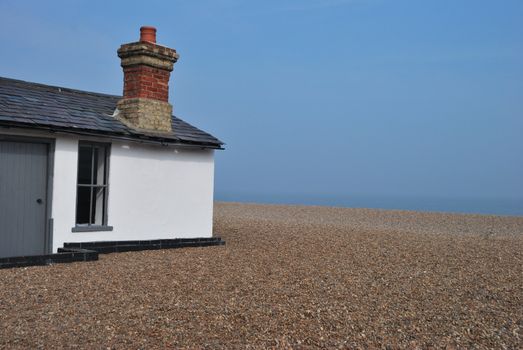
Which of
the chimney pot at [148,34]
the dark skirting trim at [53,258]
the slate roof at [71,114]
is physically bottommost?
the dark skirting trim at [53,258]

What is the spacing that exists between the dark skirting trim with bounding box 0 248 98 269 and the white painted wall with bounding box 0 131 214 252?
0.73m

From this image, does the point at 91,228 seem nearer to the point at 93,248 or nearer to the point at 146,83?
the point at 93,248

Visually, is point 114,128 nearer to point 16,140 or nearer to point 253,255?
point 16,140

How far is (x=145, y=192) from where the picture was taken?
42.5 ft

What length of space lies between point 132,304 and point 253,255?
16.3 feet

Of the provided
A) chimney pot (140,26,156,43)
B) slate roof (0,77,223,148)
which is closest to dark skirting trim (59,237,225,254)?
slate roof (0,77,223,148)

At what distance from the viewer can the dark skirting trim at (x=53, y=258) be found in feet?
32.2

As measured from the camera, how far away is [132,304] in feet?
24.5

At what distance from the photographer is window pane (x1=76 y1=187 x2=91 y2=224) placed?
12.3 m

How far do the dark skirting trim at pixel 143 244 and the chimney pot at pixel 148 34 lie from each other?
462cm

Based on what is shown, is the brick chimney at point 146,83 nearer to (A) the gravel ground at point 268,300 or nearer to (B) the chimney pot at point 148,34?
→ (B) the chimney pot at point 148,34

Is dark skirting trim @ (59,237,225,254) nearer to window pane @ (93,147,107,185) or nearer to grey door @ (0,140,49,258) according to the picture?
grey door @ (0,140,49,258)

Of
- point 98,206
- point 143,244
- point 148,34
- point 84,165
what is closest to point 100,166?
point 84,165

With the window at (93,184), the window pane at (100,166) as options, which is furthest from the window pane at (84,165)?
the window pane at (100,166)
